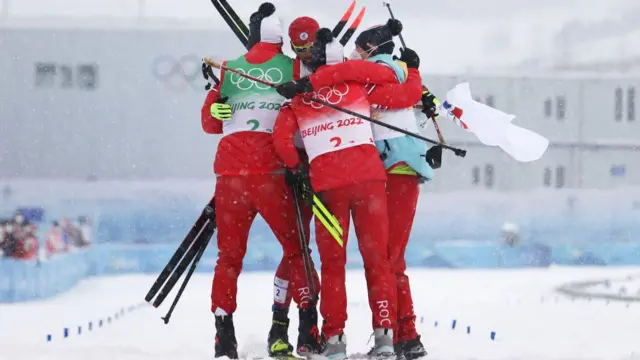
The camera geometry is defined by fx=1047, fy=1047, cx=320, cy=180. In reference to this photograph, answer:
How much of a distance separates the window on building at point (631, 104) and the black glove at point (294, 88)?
1503 inches

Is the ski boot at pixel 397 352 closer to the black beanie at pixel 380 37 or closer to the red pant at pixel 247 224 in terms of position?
the red pant at pixel 247 224

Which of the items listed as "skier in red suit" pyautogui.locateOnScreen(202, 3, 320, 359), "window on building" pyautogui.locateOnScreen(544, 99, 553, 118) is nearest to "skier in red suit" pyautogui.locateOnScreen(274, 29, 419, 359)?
"skier in red suit" pyautogui.locateOnScreen(202, 3, 320, 359)

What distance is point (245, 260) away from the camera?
99.6 feet

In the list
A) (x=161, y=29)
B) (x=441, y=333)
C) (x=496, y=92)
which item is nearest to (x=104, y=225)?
(x=161, y=29)

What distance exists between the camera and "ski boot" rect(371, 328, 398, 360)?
18.9 feet

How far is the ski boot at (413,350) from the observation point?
6301mm

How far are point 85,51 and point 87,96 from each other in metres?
1.75

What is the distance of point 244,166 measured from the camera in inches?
243

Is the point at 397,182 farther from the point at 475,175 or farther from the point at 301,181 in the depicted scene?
the point at 475,175

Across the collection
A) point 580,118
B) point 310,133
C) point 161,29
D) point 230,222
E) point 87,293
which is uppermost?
point 161,29

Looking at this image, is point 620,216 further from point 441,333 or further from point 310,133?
point 310,133

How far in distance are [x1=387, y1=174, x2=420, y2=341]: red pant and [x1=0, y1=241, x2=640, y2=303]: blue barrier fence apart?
1320 cm

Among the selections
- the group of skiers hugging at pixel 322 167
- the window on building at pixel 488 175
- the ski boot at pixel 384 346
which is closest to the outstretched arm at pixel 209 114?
the group of skiers hugging at pixel 322 167

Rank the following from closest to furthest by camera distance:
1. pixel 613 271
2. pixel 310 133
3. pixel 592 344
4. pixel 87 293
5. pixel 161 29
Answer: pixel 310 133 → pixel 592 344 → pixel 87 293 → pixel 613 271 → pixel 161 29
